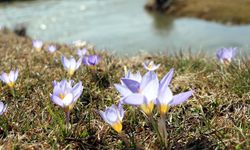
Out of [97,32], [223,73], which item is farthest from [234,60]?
[97,32]

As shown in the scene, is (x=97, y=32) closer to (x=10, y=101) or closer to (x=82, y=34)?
(x=82, y=34)

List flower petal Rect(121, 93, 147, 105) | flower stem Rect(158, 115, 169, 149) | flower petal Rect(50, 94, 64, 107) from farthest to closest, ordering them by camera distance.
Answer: flower petal Rect(50, 94, 64, 107), flower stem Rect(158, 115, 169, 149), flower petal Rect(121, 93, 147, 105)

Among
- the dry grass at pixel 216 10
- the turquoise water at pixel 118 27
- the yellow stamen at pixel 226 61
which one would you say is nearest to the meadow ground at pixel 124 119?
the yellow stamen at pixel 226 61

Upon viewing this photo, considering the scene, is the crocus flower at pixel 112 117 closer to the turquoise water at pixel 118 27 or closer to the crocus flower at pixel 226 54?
the crocus flower at pixel 226 54

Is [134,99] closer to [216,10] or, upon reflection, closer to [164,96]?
[164,96]

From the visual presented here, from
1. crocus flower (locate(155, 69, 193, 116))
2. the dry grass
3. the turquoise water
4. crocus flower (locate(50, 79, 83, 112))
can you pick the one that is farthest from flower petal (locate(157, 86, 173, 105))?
the dry grass

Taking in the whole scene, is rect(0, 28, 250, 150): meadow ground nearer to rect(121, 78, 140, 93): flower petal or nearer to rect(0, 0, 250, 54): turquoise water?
rect(121, 78, 140, 93): flower petal
